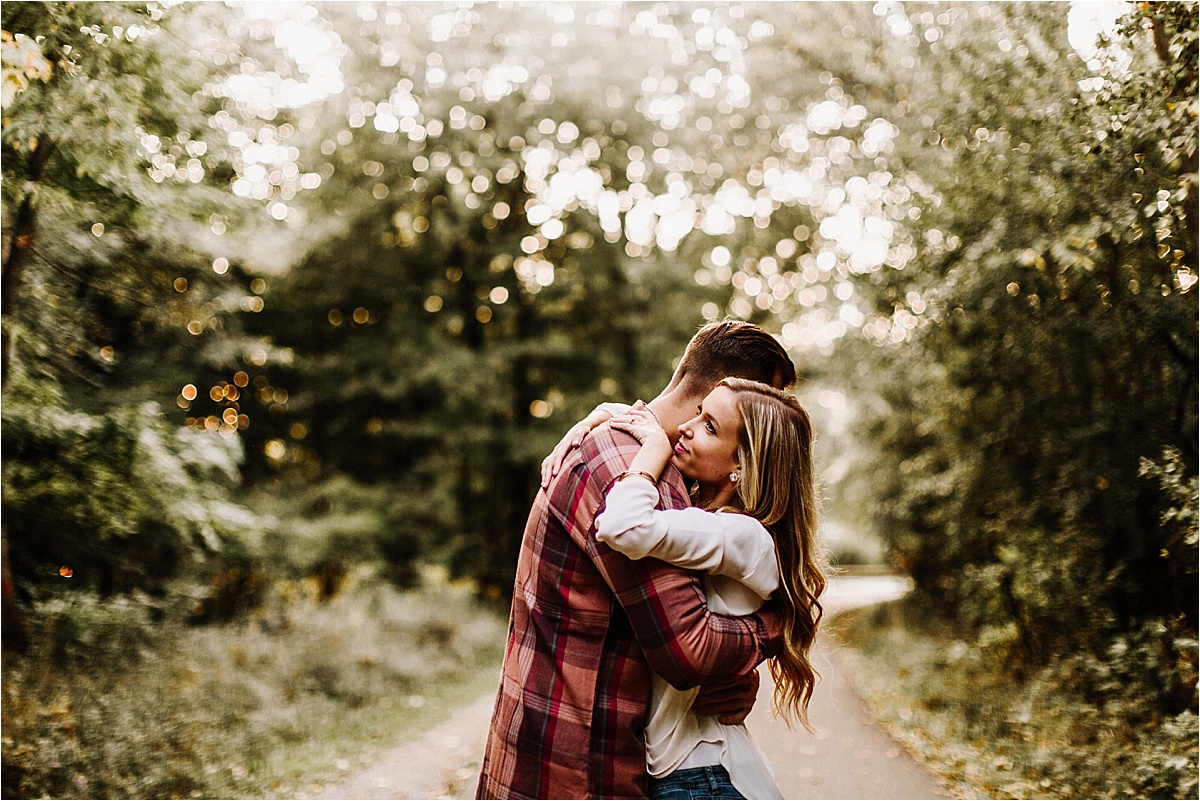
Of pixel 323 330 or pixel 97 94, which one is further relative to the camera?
pixel 323 330

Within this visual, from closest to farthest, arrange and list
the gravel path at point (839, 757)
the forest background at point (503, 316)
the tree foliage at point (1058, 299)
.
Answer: the tree foliage at point (1058, 299) < the forest background at point (503, 316) < the gravel path at point (839, 757)

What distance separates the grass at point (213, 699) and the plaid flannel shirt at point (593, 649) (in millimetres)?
5508

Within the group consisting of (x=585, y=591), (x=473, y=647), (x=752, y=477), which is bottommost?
(x=585, y=591)

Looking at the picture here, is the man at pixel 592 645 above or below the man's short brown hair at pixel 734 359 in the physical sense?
below

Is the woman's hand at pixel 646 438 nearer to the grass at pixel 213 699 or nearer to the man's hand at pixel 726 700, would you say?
the man's hand at pixel 726 700

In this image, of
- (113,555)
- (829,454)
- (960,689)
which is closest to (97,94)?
(113,555)

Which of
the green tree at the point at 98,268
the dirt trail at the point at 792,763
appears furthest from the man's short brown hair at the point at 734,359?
the green tree at the point at 98,268

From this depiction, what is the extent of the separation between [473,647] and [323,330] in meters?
6.37

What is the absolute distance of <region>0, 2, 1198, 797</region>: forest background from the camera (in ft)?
21.7

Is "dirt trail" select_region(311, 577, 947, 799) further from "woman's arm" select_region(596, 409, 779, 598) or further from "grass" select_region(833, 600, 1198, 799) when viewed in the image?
"woman's arm" select_region(596, 409, 779, 598)

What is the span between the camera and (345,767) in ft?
25.9

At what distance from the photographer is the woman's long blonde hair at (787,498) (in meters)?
2.50

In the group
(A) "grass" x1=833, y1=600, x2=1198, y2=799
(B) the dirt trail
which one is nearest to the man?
(B) the dirt trail

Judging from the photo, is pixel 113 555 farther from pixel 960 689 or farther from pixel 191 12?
pixel 960 689
